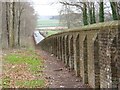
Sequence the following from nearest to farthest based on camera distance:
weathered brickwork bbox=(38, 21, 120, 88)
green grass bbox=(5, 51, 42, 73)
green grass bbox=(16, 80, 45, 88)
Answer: weathered brickwork bbox=(38, 21, 120, 88) < green grass bbox=(16, 80, 45, 88) < green grass bbox=(5, 51, 42, 73)

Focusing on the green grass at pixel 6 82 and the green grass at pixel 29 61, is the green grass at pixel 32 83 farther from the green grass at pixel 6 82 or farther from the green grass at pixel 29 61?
the green grass at pixel 29 61

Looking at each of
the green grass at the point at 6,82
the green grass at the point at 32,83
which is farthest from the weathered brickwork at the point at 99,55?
the green grass at the point at 6,82

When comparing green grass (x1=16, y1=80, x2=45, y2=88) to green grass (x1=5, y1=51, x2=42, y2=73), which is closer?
green grass (x1=16, y1=80, x2=45, y2=88)

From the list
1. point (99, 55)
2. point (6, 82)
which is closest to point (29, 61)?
point (6, 82)

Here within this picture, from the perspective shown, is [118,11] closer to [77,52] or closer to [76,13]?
[77,52]

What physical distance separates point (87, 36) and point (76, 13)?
82.5ft

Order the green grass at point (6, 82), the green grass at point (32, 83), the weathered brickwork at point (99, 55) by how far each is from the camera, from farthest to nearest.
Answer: the green grass at point (32, 83)
the green grass at point (6, 82)
the weathered brickwork at point (99, 55)

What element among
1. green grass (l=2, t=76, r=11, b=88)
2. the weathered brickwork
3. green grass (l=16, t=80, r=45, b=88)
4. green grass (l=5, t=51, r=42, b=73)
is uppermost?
the weathered brickwork

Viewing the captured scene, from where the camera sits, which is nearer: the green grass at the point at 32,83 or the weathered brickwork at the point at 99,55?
the weathered brickwork at the point at 99,55

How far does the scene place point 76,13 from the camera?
3709 centimetres

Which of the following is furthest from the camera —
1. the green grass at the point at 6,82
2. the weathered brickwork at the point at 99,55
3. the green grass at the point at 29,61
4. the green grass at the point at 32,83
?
the green grass at the point at 29,61

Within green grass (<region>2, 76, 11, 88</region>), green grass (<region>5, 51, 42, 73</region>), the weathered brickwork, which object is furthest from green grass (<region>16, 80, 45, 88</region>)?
green grass (<region>5, 51, 42, 73</region>)

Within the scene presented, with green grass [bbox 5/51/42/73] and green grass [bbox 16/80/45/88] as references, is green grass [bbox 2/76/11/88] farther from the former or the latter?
green grass [bbox 5/51/42/73]

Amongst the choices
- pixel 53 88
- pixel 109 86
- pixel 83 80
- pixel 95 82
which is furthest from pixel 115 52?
pixel 83 80
